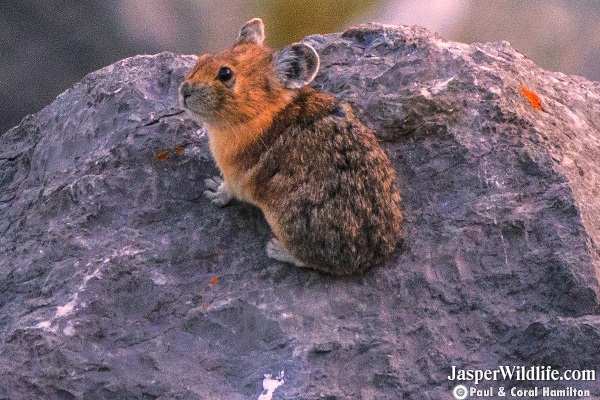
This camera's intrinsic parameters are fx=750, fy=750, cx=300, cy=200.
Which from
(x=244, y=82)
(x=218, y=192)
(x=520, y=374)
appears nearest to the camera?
(x=520, y=374)

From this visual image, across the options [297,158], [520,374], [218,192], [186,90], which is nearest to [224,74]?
[186,90]

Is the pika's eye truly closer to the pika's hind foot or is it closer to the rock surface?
the rock surface

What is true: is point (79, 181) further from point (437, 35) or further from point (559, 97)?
point (559, 97)

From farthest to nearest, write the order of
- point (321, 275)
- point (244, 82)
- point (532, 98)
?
point (532, 98)
point (244, 82)
point (321, 275)

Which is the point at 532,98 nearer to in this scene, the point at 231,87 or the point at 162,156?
the point at 231,87

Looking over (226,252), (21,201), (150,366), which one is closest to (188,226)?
(226,252)
